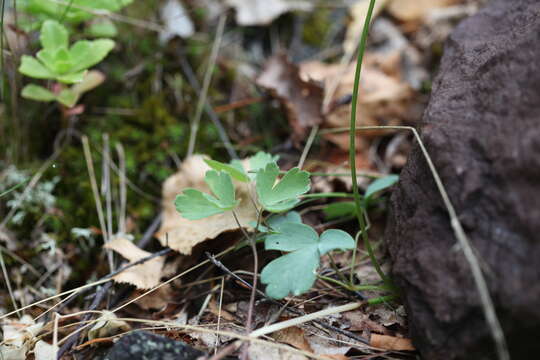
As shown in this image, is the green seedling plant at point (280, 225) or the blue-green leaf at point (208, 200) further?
the blue-green leaf at point (208, 200)

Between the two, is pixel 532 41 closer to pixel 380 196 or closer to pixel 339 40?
pixel 380 196

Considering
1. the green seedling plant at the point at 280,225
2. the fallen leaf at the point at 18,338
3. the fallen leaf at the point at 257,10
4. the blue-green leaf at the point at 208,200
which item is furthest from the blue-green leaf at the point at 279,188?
the fallen leaf at the point at 257,10

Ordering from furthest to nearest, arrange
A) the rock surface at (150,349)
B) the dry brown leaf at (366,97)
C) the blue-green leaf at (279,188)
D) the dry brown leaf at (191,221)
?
the dry brown leaf at (366,97) → the dry brown leaf at (191,221) → the blue-green leaf at (279,188) → the rock surface at (150,349)

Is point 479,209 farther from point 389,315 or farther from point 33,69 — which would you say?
point 33,69

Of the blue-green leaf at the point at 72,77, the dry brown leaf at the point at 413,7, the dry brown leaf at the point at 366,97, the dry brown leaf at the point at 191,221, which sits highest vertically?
the dry brown leaf at the point at 413,7

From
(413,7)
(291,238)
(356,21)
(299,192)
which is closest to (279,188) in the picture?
(299,192)

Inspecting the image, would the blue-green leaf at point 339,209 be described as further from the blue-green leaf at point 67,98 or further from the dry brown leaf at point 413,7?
the dry brown leaf at point 413,7
